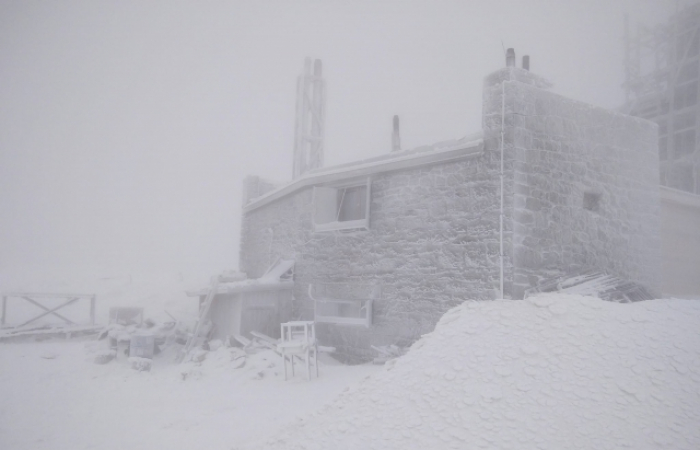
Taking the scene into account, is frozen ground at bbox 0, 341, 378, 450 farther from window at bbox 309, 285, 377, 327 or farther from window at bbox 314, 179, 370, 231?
window at bbox 314, 179, 370, 231

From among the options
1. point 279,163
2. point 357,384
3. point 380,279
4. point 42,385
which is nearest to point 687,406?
point 357,384

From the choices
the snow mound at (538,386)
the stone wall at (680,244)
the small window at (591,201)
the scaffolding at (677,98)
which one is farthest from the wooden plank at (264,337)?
the scaffolding at (677,98)

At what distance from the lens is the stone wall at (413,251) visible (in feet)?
30.2

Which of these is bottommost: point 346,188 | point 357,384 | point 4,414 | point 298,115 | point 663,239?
point 4,414

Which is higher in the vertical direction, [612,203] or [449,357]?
[612,203]

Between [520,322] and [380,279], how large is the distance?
169 inches

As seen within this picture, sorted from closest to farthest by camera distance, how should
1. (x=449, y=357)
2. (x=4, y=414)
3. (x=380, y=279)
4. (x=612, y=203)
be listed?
1. (x=449, y=357)
2. (x=4, y=414)
3. (x=612, y=203)
4. (x=380, y=279)

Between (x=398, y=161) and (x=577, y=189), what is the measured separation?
12.8ft

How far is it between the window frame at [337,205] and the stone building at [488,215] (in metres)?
0.03

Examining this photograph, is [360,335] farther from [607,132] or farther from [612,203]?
[607,132]

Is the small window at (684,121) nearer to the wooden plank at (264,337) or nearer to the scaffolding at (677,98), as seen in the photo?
the scaffolding at (677,98)

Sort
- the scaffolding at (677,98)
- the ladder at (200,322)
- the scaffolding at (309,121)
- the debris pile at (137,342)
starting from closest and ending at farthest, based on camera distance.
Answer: the debris pile at (137,342) → the ladder at (200,322) → the scaffolding at (309,121) → the scaffolding at (677,98)

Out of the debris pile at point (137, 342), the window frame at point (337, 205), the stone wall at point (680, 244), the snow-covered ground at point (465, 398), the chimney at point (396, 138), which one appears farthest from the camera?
the chimney at point (396, 138)

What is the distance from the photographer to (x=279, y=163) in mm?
101375
